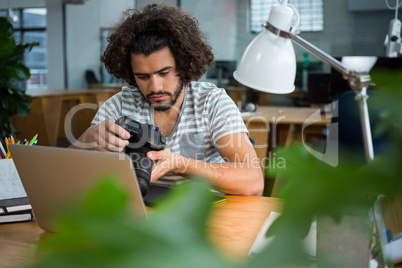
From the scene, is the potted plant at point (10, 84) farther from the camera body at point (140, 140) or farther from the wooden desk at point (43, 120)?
the camera body at point (140, 140)

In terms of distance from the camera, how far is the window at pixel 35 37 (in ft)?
31.0

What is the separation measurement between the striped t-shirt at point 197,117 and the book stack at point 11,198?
728mm

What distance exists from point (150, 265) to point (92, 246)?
0.02 meters

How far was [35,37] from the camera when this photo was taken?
32.0ft

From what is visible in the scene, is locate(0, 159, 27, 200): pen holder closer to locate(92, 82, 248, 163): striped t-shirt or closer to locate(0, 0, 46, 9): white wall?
locate(92, 82, 248, 163): striped t-shirt

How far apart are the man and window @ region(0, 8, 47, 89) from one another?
789 cm

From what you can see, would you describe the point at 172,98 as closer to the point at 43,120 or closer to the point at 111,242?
the point at 111,242

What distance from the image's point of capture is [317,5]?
18.6ft

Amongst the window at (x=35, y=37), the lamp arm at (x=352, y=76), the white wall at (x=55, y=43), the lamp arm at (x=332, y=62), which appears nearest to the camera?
the lamp arm at (x=352, y=76)

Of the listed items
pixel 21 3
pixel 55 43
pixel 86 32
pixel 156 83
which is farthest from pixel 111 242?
pixel 21 3

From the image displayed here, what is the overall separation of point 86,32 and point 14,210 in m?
7.40

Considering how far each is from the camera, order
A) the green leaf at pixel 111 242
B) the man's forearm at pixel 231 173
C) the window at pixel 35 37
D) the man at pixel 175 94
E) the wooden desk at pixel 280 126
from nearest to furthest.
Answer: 1. the green leaf at pixel 111 242
2. the man's forearm at pixel 231 173
3. the man at pixel 175 94
4. the wooden desk at pixel 280 126
5. the window at pixel 35 37

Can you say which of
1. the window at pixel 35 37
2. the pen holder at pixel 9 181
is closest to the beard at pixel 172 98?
the pen holder at pixel 9 181

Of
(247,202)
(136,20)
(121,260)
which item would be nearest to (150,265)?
(121,260)
